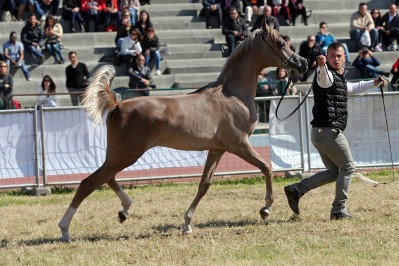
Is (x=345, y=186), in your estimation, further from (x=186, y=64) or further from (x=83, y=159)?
(x=186, y=64)

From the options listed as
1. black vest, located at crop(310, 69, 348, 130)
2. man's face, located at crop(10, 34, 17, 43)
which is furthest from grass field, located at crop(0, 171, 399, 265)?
man's face, located at crop(10, 34, 17, 43)

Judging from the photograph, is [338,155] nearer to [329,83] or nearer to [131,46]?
[329,83]

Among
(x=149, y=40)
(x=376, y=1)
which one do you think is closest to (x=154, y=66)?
(x=149, y=40)

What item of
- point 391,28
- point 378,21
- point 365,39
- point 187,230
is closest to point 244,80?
point 187,230

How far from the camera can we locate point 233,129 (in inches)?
400

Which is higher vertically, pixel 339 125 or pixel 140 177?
pixel 339 125

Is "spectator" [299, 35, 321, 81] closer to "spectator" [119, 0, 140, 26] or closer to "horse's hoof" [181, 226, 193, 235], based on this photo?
"spectator" [119, 0, 140, 26]

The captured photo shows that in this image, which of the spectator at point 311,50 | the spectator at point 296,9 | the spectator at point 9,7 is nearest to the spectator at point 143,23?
the spectator at point 9,7

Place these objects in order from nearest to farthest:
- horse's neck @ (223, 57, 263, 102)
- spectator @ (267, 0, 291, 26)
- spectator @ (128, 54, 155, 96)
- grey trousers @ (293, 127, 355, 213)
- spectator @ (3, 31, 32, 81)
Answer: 1. grey trousers @ (293, 127, 355, 213)
2. horse's neck @ (223, 57, 263, 102)
3. spectator @ (128, 54, 155, 96)
4. spectator @ (3, 31, 32, 81)
5. spectator @ (267, 0, 291, 26)

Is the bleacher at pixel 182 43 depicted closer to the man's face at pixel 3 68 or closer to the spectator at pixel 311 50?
the spectator at pixel 311 50

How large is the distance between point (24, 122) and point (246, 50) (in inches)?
210

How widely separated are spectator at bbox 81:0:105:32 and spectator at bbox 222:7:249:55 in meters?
3.47

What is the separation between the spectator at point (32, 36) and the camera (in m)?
22.6

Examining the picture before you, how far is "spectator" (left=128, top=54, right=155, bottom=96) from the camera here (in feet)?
71.0
